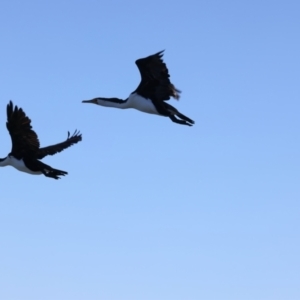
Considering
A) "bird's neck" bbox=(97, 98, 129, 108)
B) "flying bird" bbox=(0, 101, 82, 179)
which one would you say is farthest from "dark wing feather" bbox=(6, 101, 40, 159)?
"bird's neck" bbox=(97, 98, 129, 108)

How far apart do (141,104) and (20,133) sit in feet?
12.6

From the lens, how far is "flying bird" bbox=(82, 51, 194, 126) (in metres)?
37.7

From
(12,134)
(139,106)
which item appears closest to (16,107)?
(12,134)

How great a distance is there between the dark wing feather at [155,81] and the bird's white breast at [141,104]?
0.17 meters

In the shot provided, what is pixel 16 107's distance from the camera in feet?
123

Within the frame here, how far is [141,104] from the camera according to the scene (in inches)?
1516

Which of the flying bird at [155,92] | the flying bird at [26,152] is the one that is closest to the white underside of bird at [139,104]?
the flying bird at [155,92]

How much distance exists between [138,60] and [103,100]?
305 cm

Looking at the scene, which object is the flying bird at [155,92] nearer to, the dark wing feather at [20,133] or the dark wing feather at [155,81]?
the dark wing feather at [155,81]

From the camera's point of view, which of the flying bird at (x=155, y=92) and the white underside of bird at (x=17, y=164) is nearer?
the flying bird at (x=155, y=92)

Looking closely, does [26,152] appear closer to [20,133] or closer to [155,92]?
[20,133]

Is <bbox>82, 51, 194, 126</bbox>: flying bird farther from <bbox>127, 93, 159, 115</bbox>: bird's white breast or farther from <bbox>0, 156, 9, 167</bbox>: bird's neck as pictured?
<bbox>0, 156, 9, 167</bbox>: bird's neck

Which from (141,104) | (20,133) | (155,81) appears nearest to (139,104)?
(141,104)

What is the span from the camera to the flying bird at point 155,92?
1483 inches
